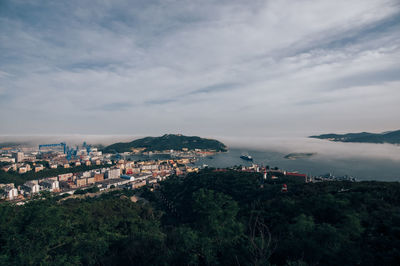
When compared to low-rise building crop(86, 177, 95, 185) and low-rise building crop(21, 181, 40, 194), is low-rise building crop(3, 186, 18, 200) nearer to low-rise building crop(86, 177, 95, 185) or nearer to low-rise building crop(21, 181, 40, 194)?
low-rise building crop(21, 181, 40, 194)

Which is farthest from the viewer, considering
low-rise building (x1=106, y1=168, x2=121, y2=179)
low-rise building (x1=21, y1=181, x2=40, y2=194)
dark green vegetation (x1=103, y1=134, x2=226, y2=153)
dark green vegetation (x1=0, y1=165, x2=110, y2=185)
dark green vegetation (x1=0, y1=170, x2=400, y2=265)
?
dark green vegetation (x1=103, y1=134, x2=226, y2=153)

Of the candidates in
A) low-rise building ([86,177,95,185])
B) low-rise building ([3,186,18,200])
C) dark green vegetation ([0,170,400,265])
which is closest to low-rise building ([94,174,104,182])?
low-rise building ([86,177,95,185])

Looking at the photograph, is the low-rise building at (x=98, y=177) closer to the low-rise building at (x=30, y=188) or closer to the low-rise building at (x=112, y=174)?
the low-rise building at (x=112, y=174)

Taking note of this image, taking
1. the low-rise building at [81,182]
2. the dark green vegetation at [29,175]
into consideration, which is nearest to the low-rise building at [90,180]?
the low-rise building at [81,182]

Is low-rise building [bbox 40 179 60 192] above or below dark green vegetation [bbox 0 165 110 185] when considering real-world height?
below

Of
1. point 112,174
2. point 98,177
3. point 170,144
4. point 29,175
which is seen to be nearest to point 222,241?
point 98,177

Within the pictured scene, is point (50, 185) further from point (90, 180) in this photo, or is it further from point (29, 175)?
point (29, 175)

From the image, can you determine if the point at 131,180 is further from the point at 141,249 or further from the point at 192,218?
the point at 141,249

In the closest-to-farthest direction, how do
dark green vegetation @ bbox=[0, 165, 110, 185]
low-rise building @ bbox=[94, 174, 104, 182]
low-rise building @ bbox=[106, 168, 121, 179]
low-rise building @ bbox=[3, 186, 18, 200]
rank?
low-rise building @ bbox=[3, 186, 18, 200] → dark green vegetation @ bbox=[0, 165, 110, 185] → low-rise building @ bbox=[94, 174, 104, 182] → low-rise building @ bbox=[106, 168, 121, 179]

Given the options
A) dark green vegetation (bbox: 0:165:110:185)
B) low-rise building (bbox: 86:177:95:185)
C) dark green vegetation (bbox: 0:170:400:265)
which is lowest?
low-rise building (bbox: 86:177:95:185)
